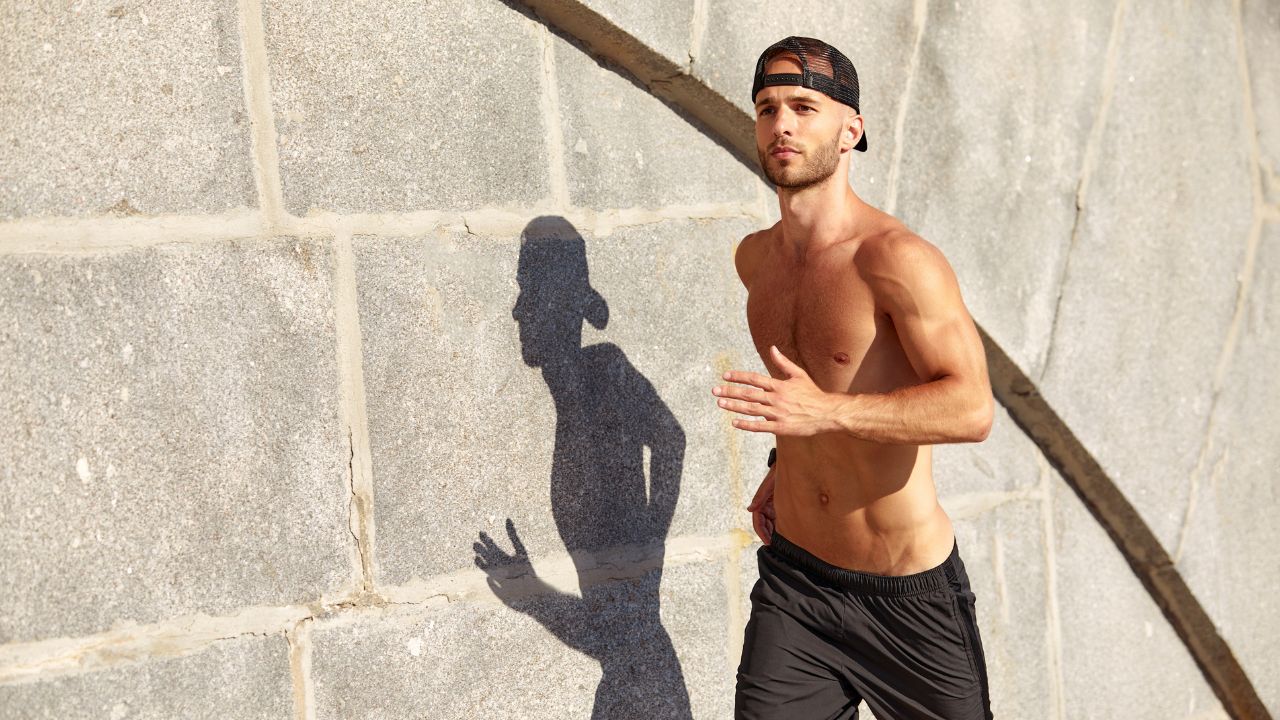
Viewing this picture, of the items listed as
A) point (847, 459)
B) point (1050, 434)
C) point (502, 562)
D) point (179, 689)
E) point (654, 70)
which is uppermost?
point (654, 70)

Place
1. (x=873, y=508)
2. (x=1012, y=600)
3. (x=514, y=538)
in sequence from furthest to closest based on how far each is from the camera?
1. (x=1012, y=600)
2. (x=514, y=538)
3. (x=873, y=508)

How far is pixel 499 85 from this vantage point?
118 inches

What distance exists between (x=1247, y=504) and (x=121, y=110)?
148 inches

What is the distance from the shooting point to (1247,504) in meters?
4.18

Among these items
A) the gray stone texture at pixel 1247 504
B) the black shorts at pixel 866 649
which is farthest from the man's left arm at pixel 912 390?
the gray stone texture at pixel 1247 504

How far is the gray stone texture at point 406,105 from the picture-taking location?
273cm

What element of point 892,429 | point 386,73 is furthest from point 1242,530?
point 386,73

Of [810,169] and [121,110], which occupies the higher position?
[121,110]

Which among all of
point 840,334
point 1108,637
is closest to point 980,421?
point 840,334

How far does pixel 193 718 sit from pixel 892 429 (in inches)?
62.3

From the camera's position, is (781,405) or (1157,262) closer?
(781,405)

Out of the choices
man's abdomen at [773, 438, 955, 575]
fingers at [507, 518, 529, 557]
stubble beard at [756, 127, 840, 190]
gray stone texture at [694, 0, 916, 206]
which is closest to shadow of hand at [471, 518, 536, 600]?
fingers at [507, 518, 529, 557]

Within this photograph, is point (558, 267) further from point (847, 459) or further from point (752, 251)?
point (847, 459)

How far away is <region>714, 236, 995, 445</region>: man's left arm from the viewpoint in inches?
87.5
